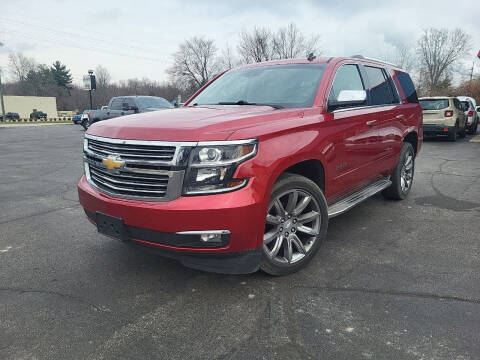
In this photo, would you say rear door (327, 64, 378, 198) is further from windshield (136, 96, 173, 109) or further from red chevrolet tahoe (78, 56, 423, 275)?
windshield (136, 96, 173, 109)

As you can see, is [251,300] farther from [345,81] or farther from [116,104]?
[116,104]

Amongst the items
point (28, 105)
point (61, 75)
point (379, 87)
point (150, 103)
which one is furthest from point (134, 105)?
point (61, 75)

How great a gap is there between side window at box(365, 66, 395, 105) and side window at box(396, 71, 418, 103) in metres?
0.54

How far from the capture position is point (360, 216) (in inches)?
189

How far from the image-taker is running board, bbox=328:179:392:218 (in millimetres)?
3643

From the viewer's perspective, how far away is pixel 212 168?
2.52m

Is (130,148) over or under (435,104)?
under

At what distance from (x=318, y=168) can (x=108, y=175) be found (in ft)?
6.05

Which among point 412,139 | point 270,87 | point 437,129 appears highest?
point 270,87

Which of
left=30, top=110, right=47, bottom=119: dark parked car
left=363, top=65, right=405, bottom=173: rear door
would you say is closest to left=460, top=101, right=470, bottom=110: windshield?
left=363, top=65, right=405, bottom=173: rear door

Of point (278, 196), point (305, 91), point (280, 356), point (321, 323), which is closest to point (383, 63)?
point (305, 91)

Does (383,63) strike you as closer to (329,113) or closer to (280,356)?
(329,113)

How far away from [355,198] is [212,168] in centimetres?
217

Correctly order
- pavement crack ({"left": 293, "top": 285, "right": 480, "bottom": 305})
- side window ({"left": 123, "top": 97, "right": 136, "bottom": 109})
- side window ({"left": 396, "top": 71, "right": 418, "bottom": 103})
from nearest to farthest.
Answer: pavement crack ({"left": 293, "top": 285, "right": 480, "bottom": 305}) → side window ({"left": 396, "top": 71, "right": 418, "bottom": 103}) → side window ({"left": 123, "top": 97, "right": 136, "bottom": 109})
